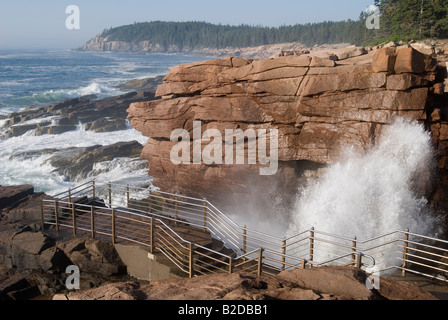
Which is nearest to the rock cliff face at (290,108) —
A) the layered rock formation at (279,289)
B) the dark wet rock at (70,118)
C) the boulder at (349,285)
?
the boulder at (349,285)

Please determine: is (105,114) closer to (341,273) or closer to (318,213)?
(318,213)

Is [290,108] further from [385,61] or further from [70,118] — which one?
[70,118]

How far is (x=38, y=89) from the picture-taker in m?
57.7

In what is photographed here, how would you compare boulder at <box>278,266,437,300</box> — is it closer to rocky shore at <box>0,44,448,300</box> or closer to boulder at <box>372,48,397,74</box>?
rocky shore at <box>0,44,448,300</box>

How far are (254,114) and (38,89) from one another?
50.7m

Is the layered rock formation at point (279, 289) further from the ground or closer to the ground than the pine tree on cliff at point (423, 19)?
closer to the ground

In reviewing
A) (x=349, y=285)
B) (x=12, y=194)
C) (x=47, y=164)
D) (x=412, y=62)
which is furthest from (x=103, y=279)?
(x=47, y=164)

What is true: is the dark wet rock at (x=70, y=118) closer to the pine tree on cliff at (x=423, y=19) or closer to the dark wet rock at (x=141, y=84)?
the dark wet rock at (x=141, y=84)

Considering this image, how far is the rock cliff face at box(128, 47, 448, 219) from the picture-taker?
12867mm

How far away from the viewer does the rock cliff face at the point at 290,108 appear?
12867 mm

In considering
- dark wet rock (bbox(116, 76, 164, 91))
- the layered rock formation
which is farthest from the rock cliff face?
dark wet rock (bbox(116, 76, 164, 91))

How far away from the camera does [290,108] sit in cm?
1438

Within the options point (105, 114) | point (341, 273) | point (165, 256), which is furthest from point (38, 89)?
point (341, 273)
